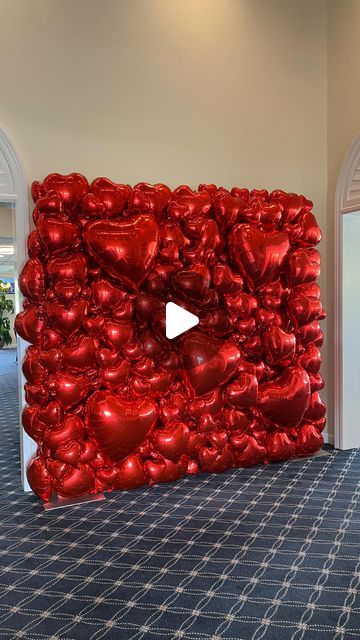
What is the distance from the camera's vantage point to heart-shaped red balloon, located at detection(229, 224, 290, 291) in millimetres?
3439

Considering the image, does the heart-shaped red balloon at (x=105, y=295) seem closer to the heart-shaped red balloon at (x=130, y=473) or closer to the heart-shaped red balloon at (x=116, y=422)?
the heart-shaped red balloon at (x=116, y=422)

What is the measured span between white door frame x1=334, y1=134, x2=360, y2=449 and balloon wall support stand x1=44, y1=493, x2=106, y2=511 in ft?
6.41

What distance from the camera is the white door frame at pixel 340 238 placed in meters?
3.86

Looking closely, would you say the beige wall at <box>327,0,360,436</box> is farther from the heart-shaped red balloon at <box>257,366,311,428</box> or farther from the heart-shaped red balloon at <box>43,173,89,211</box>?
the heart-shaped red balloon at <box>43,173,89,211</box>

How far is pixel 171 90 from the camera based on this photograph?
12.1 feet

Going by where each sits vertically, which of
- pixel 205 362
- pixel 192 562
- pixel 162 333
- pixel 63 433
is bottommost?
pixel 192 562

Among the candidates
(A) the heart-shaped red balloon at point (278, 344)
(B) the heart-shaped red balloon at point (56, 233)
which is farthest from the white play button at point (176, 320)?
(B) the heart-shaped red balloon at point (56, 233)

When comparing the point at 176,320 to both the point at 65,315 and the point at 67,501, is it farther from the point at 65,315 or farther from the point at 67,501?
the point at 67,501

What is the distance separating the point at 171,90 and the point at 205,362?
194 centimetres

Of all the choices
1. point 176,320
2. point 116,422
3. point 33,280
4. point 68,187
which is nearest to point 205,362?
point 176,320

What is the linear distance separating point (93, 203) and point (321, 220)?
77.6 inches

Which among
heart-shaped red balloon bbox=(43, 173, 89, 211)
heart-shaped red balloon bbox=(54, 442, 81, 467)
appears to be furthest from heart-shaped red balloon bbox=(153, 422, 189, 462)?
heart-shaped red balloon bbox=(43, 173, 89, 211)

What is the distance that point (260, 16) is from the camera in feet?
13.1

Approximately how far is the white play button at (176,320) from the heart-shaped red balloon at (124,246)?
0.94 ft
